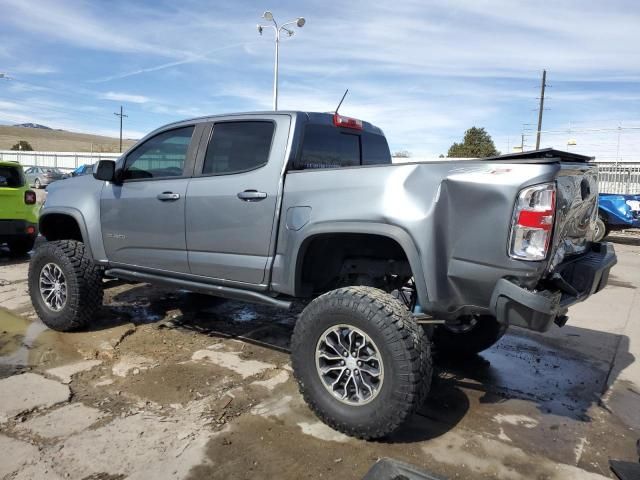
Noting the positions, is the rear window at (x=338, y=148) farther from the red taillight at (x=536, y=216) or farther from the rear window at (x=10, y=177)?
the rear window at (x=10, y=177)

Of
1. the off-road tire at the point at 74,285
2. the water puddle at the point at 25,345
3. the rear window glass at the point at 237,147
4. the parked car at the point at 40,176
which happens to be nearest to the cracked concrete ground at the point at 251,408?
the water puddle at the point at 25,345

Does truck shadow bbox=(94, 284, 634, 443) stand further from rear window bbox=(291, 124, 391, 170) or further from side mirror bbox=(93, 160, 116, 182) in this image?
side mirror bbox=(93, 160, 116, 182)

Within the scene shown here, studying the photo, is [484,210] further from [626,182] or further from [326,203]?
[626,182]

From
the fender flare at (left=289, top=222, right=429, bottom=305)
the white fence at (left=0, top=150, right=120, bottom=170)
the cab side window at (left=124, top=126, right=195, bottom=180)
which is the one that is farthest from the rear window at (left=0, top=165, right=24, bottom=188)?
the white fence at (left=0, top=150, right=120, bottom=170)

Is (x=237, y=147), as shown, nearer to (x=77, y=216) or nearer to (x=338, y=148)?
(x=338, y=148)

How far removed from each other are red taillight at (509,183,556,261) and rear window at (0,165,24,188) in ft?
27.8

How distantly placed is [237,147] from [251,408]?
1948 mm

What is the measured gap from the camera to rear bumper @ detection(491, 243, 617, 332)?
108 inches

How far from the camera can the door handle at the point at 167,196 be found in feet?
13.9

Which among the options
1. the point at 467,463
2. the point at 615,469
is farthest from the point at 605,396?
the point at 467,463

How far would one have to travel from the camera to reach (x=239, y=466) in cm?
290

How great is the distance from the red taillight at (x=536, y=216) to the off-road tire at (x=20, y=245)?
8623 millimetres

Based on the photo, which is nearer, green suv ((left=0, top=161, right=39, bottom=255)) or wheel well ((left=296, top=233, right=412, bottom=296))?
wheel well ((left=296, top=233, right=412, bottom=296))

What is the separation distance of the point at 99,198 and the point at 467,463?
12.5 ft
